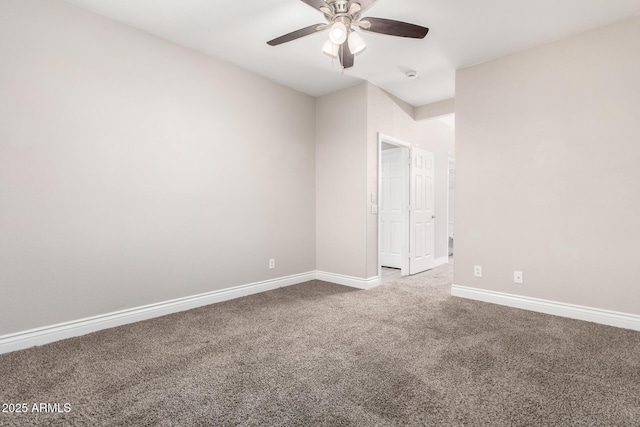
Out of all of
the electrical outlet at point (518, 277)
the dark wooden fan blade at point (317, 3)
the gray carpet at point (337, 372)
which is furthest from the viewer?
the electrical outlet at point (518, 277)

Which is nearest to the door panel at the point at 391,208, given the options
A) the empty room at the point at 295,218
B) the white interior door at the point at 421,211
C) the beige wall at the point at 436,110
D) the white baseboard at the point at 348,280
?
the white interior door at the point at 421,211

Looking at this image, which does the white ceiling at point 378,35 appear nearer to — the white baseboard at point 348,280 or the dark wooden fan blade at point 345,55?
the dark wooden fan blade at point 345,55

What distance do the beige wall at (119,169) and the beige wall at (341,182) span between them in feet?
2.53

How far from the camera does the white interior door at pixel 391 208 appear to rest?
569 centimetres

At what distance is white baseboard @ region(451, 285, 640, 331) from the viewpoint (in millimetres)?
2705

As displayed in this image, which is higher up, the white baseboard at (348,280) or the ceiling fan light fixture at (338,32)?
the ceiling fan light fixture at (338,32)

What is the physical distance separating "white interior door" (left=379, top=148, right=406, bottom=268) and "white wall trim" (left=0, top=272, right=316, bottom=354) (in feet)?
8.53

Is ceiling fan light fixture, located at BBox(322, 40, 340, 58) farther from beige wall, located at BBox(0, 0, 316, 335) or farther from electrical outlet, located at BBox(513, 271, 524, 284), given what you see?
electrical outlet, located at BBox(513, 271, 524, 284)

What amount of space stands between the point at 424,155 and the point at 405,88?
4.48ft

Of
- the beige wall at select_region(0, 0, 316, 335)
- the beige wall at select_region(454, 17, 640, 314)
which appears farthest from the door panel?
the beige wall at select_region(0, 0, 316, 335)

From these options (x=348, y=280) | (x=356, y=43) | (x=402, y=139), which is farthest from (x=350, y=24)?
(x=348, y=280)

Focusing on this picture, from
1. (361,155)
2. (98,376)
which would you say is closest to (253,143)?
(361,155)

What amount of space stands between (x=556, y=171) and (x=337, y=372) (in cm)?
285

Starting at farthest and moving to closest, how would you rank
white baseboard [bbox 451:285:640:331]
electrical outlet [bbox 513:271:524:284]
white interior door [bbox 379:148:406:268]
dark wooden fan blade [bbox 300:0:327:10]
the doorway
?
1. white interior door [bbox 379:148:406:268]
2. the doorway
3. electrical outlet [bbox 513:271:524:284]
4. white baseboard [bbox 451:285:640:331]
5. dark wooden fan blade [bbox 300:0:327:10]
